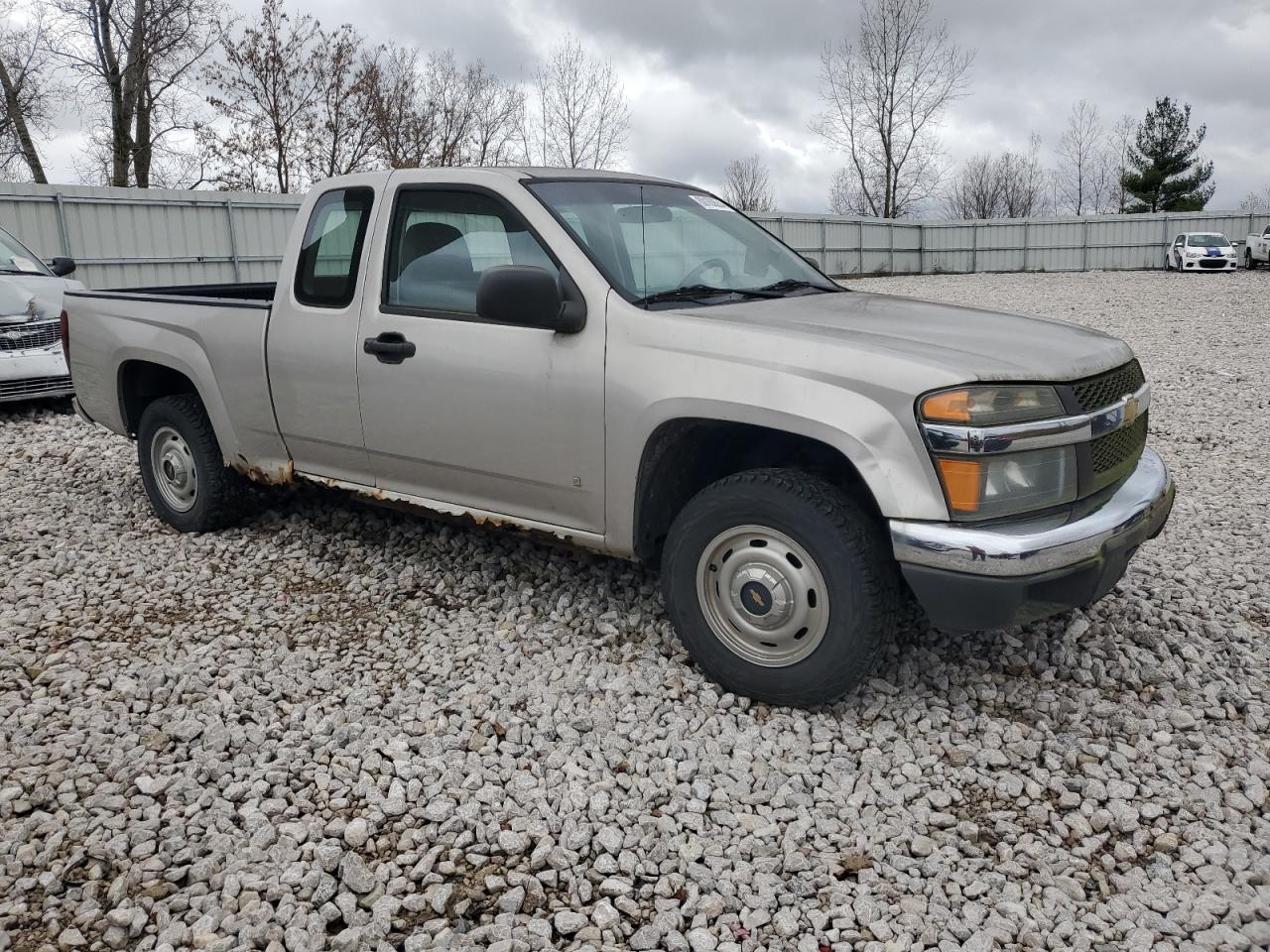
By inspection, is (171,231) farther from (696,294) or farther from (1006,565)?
(1006,565)

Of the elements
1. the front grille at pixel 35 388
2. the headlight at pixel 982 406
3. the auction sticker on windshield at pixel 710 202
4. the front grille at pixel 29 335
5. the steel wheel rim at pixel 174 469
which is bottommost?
the steel wheel rim at pixel 174 469

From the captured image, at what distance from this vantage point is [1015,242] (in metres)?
36.1

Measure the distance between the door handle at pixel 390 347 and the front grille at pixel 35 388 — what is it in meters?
6.07

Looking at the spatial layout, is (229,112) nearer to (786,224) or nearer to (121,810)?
(786,224)

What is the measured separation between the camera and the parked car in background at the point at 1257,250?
3025cm

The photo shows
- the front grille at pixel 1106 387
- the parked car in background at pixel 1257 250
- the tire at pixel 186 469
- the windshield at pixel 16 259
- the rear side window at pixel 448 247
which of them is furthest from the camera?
the parked car in background at pixel 1257 250

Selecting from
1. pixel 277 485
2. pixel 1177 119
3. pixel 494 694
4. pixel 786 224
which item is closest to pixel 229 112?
pixel 786 224

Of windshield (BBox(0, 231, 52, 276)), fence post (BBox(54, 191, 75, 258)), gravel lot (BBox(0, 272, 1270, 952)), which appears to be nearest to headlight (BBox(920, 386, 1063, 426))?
gravel lot (BBox(0, 272, 1270, 952))

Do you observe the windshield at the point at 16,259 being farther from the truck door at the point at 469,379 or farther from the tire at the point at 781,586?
the tire at the point at 781,586

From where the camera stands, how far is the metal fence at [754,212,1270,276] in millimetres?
34094

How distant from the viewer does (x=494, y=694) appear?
150 inches

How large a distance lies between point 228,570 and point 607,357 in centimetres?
258

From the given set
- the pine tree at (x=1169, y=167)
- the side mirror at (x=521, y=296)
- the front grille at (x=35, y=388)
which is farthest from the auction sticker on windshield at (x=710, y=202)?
the pine tree at (x=1169, y=167)

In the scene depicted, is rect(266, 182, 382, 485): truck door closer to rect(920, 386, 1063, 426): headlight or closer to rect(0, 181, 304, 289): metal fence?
rect(920, 386, 1063, 426): headlight
